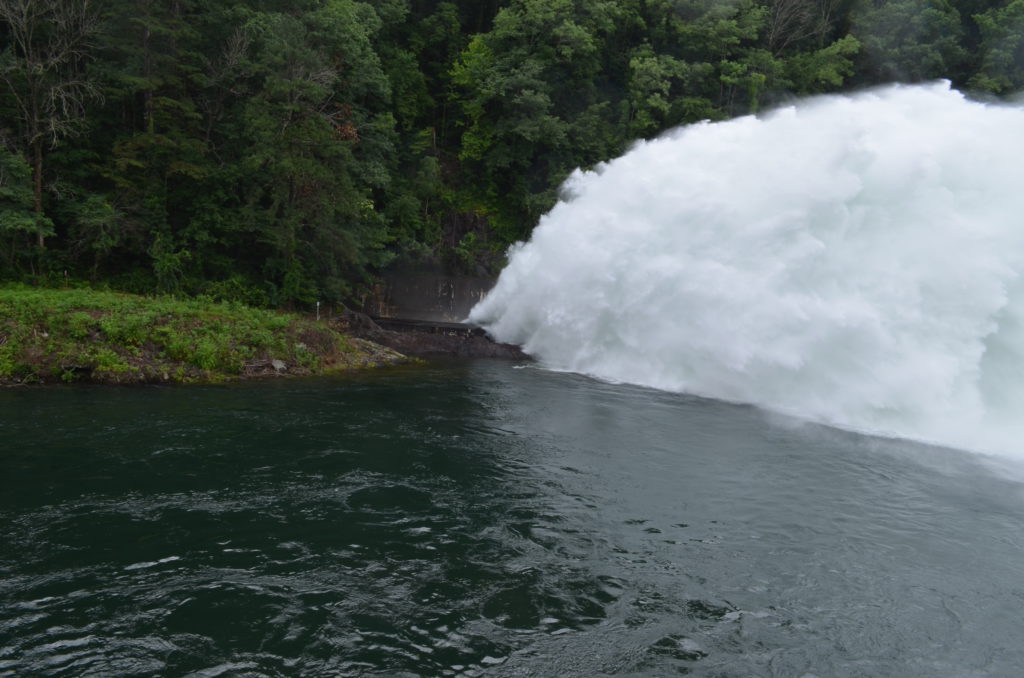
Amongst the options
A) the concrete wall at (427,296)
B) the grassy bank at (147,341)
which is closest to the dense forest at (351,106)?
the concrete wall at (427,296)

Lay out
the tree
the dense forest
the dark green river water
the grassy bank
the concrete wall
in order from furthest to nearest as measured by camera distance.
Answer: the concrete wall < the dense forest < the tree < the grassy bank < the dark green river water

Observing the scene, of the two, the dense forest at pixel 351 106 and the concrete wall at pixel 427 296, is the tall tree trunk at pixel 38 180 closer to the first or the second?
the dense forest at pixel 351 106

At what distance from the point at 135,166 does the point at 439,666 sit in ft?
59.7

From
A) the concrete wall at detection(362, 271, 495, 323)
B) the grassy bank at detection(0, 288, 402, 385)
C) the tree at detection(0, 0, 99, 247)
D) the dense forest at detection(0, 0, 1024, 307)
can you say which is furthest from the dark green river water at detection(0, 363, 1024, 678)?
the concrete wall at detection(362, 271, 495, 323)

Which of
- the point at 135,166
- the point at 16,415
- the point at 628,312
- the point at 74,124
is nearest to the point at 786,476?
the point at 628,312

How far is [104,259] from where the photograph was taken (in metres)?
19.0

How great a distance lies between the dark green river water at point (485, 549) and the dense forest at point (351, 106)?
8391mm

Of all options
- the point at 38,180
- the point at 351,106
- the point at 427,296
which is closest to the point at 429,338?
the point at 427,296

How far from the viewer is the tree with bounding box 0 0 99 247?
1670 cm

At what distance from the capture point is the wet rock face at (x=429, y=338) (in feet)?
62.6

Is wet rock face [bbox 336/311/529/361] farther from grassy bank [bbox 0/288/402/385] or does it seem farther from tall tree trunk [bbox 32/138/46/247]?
tall tree trunk [bbox 32/138/46/247]

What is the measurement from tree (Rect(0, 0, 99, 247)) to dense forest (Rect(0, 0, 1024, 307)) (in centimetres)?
9

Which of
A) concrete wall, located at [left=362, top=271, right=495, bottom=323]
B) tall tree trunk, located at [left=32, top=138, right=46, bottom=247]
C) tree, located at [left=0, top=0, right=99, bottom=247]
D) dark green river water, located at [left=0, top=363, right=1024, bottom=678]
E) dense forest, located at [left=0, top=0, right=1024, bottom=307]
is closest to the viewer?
dark green river water, located at [left=0, top=363, right=1024, bottom=678]

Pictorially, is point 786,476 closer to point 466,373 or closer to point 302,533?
point 302,533
